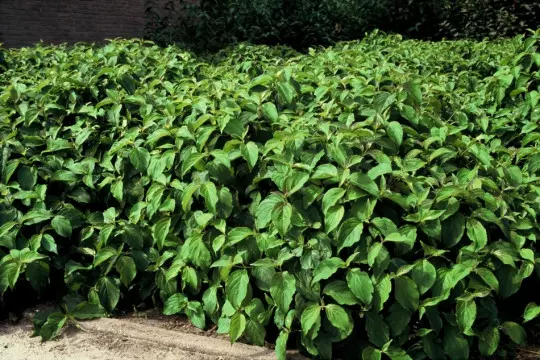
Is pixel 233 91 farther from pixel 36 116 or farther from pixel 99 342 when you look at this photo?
pixel 99 342

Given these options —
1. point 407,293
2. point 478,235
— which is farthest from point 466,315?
point 478,235

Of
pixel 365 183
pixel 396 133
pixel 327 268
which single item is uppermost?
pixel 396 133

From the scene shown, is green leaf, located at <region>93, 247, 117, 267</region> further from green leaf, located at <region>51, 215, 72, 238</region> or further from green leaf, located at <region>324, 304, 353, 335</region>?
green leaf, located at <region>324, 304, 353, 335</region>

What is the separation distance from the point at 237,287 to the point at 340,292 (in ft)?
1.57

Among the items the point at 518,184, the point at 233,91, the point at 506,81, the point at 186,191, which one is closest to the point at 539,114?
the point at 506,81

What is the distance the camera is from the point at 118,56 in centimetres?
519

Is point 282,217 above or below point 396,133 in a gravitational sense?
below

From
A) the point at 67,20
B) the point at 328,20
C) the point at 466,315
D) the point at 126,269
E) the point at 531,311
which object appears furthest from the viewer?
the point at 67,20

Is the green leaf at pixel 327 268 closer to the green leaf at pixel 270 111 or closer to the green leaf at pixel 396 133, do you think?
the green leaf at pixel 396 133

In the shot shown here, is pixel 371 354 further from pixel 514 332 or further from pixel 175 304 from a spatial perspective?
pixel 175 304

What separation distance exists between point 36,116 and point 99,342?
1485 millimetres

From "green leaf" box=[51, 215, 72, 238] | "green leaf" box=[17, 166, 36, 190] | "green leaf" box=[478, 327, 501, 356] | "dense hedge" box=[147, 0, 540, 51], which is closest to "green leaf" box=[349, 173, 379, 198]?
"green leaf" box=[478, 327, 501, 356]

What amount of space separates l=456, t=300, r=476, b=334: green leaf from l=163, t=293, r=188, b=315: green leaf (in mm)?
1366

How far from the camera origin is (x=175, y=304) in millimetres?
3445
